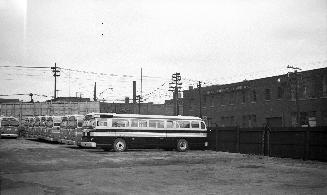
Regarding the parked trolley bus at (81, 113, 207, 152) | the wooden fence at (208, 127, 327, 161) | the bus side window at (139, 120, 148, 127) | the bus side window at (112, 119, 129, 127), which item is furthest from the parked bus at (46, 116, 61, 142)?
the wooden fence at (208, 127, 327, 161)

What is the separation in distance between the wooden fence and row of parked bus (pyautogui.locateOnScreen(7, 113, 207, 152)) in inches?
60.0

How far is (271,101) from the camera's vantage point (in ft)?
164

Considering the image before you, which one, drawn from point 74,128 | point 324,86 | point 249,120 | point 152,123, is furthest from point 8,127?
point 324,86

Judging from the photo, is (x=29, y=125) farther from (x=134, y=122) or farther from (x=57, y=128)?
(x=134, y=122)

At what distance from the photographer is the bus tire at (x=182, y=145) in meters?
25.5

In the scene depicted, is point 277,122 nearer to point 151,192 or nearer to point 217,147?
point 217,147

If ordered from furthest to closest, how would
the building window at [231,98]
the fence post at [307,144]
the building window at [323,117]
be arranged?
the building window at [231,98] → the building window at [323,117] → the fence post at [307,144]

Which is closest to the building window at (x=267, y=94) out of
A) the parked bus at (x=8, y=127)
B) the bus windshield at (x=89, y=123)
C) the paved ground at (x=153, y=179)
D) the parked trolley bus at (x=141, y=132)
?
the parked trolley bus at (x=141, y=132)

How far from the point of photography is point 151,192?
31.8 feet

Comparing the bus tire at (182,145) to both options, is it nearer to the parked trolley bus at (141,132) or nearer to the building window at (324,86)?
the parked trolley bus at (141,132)

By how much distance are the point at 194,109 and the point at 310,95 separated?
22077mm

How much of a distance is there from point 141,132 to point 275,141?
8185mm

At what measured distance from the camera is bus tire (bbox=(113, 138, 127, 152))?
23.4 meters

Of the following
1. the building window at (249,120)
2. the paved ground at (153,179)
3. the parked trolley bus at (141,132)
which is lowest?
the paved ground at (153,179)
